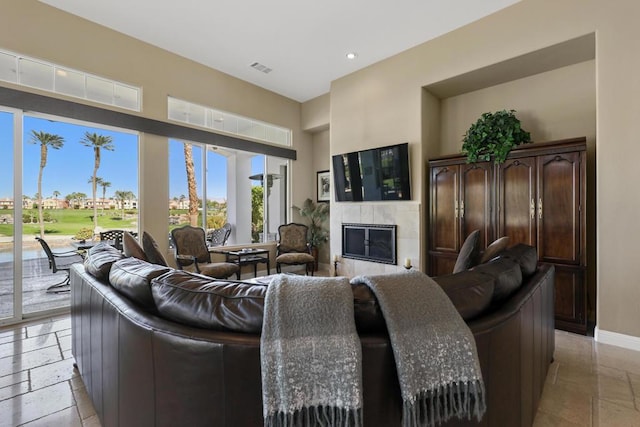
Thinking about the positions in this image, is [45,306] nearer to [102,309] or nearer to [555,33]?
[102,309]

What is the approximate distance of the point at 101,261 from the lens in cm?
183

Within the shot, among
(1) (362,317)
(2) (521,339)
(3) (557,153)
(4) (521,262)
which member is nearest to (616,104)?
(3) (557,153)

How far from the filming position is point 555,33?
3.20 meters

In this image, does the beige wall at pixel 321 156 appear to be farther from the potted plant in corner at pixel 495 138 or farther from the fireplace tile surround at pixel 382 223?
the potted plant in corner at pixel 495 138

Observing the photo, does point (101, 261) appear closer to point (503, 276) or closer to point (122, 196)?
point (503, 276)

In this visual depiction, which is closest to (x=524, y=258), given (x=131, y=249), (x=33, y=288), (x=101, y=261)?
(x=101, y=261)

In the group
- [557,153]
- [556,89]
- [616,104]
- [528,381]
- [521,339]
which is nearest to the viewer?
[521,339]

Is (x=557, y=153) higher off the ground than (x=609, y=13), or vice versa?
(x=609, y=13)

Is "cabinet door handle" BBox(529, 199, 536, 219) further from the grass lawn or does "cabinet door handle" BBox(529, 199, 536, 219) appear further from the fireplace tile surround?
the grass lawn

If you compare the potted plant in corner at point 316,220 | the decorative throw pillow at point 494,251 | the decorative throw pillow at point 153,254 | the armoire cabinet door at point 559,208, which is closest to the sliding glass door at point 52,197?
the decorative throw pillow at point 153,254

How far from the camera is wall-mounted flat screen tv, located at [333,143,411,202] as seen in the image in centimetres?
442

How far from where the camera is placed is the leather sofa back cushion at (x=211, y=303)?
1044 mm

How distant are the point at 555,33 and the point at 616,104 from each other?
997mm

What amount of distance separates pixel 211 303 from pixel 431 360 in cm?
79
